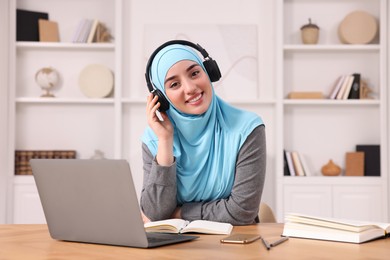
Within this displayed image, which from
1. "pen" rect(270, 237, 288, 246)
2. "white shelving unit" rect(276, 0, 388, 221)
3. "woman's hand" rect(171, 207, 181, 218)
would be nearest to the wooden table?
"pen" rect(270, 237, 288, 246)

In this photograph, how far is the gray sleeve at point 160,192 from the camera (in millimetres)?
2160

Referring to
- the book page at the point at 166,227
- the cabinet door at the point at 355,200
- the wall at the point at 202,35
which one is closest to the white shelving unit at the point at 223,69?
the wall at the point at 202,35

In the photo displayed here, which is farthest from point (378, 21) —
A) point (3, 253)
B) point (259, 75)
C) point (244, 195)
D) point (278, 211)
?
point (3, 253)

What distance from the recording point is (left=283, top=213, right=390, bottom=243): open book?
1.53 m

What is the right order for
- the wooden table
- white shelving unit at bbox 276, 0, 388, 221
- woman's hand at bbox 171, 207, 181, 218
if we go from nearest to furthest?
the wooden table < woman's hand at bbox 171, 207, 181, 218 < white shelving unit at bbox 276, 0, 388, 221

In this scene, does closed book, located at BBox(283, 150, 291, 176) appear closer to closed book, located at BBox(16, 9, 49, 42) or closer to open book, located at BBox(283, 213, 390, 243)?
closed book, located at BBox(16, 9, 49, 42)

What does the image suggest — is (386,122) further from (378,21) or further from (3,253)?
(3,253)

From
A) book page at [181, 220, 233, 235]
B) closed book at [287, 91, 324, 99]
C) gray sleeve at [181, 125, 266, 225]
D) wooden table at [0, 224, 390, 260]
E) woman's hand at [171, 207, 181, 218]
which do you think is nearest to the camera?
wooden table at [0, 224, 390, 260]

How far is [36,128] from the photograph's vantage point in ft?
15.4

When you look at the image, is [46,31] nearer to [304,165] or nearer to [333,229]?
[304,165]

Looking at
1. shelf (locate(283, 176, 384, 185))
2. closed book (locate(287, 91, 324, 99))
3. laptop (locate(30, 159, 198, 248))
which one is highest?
closed book (locate(287, 91, 324, 99))

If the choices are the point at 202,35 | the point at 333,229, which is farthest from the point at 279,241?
the point at 202,35

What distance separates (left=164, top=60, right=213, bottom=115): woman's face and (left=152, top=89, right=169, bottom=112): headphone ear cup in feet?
0.09

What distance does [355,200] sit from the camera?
14.8ft
